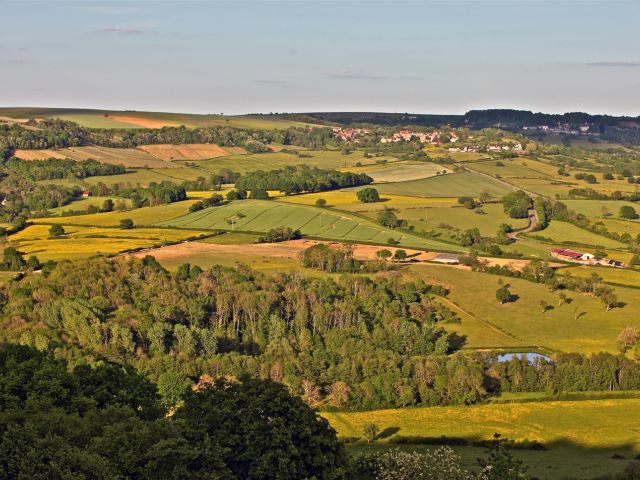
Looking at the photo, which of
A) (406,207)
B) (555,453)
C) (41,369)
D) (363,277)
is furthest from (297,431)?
(406,207)

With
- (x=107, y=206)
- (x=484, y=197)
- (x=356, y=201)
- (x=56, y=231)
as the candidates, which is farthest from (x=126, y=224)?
(x=484, y=197)

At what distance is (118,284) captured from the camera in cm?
8844

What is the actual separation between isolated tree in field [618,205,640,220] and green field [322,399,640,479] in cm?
8886

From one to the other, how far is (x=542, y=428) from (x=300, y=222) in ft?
264

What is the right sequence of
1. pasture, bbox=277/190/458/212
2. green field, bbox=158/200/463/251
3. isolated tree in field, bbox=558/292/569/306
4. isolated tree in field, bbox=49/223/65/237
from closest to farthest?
isolated tree in field, bbox=558/292/569/306 → isolated tree in field, bbox=49/223/65/237 → green field, bbox=158/200/463/251 → pasture, bbox=277/190/458/212

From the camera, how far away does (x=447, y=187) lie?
184125 mm

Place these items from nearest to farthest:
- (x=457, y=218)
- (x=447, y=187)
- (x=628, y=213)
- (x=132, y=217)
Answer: (x=132, y=217), (x=457, y=218), (x=628, y=213), (x=447, y=187)

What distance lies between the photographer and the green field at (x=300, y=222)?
427 ft

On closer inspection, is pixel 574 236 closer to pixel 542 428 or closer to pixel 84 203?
pixel 542 428

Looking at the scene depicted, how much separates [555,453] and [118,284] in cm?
4868

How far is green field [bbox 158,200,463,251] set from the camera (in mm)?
130125

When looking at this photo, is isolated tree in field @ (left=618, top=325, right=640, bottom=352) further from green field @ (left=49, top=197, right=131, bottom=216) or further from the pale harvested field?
green field @ (left=49, top=197, right=131, bottom=216)

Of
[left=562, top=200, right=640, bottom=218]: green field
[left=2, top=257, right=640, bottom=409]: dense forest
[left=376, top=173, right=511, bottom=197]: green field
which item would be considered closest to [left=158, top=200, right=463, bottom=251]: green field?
[left=2, top=257, right=640, bottom=409]: dense forest

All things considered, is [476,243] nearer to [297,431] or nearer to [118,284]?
[118,284]
